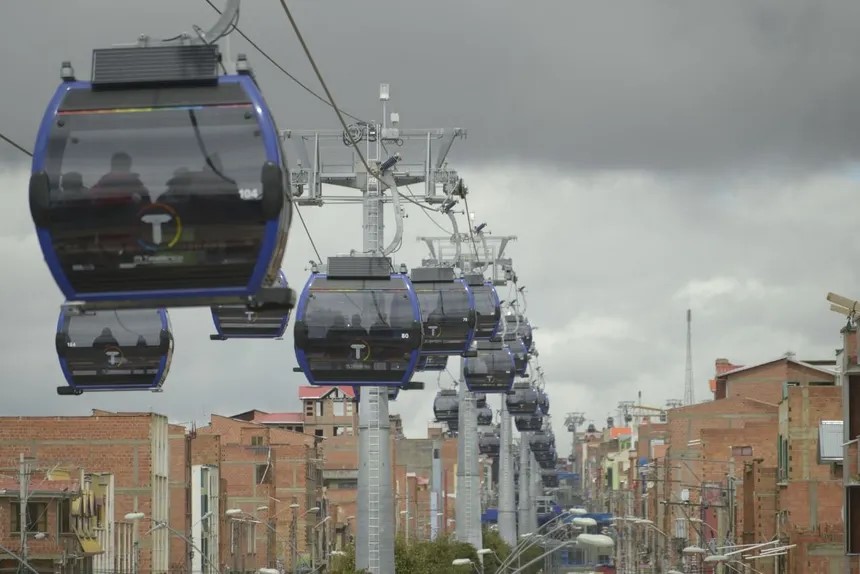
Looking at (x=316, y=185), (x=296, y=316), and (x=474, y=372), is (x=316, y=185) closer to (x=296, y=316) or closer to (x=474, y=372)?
(x=296, y=316)

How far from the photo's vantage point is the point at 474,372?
217 feet

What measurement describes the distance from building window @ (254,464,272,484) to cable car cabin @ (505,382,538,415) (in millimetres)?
27405

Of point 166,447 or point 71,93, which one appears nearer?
point 71,93

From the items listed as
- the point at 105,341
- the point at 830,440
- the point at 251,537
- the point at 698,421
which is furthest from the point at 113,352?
the point at 698,421

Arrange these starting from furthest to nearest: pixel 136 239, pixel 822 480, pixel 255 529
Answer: pixel 255 529 < pixel 822 480 < pixel 136 239

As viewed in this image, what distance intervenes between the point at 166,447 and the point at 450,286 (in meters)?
59.2

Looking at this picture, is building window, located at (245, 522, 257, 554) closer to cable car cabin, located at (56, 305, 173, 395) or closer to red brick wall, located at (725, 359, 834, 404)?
red brick wall, located at (725, 359, 834, 404)

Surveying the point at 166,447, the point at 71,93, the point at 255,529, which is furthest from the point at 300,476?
the point at 71,93

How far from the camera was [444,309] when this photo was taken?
4356 cm

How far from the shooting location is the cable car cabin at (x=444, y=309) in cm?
4356

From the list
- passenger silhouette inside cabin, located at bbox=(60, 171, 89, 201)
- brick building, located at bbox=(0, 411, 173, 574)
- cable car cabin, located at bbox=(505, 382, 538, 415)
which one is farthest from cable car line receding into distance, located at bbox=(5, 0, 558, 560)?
cable car cabin, located at bbox=(505, 382, 538, 415)

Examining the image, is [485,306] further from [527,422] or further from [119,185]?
[527,422]

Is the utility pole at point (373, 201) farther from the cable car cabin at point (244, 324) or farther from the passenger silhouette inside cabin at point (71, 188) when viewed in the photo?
the passenger silhouette inside cabin at point (71, 188)

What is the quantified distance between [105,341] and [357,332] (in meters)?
4.53
